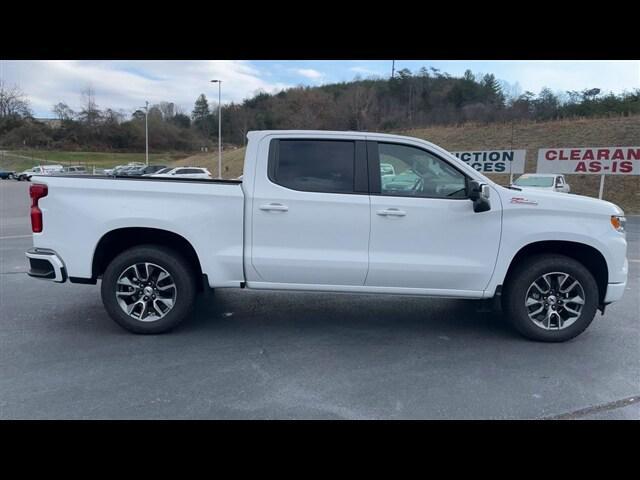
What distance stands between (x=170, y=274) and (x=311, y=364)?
1658 millimetres

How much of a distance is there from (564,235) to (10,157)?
8619 centimetres

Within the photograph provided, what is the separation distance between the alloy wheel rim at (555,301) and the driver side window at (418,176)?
3.96ft

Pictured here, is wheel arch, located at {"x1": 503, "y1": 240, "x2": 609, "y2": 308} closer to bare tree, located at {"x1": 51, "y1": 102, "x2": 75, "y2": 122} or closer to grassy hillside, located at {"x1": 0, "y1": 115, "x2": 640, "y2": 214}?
grassy hillside, located at {"x1": 0, "y1": 115, "x2": 640, "y2": 214}

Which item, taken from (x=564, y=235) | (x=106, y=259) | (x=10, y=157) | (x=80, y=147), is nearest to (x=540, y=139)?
(x=564, y=235)

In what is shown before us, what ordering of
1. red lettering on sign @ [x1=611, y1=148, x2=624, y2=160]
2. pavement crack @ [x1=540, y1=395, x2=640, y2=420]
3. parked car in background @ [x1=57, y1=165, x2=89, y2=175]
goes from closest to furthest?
pavement crack @ [x1=540, y1=395, x2=640, y2=420], parked car in background @ [x1=57, y1=165, x2=89, y2=175], red lettering on sign @ [x1=611, y1=148, x2=624, y2=160]

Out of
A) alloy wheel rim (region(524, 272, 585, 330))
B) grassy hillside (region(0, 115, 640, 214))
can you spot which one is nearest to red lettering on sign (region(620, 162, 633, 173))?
grassy hillside (region(0, 115, 640, 214))

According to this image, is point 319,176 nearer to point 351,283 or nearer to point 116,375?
point 351,283

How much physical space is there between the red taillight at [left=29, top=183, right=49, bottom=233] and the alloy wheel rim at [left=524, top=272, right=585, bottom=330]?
4798mm

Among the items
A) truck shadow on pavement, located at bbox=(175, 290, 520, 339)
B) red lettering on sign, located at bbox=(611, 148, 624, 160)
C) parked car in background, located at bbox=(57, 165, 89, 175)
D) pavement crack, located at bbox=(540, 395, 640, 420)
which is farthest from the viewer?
red lettering on sign, located at bbox=(611, 148, 624, 160)

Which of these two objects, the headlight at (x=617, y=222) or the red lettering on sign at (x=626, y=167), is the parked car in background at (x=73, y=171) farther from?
the red lettering on sign at (x=626, y=167)

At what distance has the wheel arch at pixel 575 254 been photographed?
4.27m

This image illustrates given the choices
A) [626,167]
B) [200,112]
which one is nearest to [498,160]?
[626,167]

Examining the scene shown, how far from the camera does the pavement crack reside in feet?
9.87

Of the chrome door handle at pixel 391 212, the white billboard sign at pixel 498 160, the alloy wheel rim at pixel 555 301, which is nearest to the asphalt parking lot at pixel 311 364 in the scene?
the alloy wheel rim at pixel 555 301
